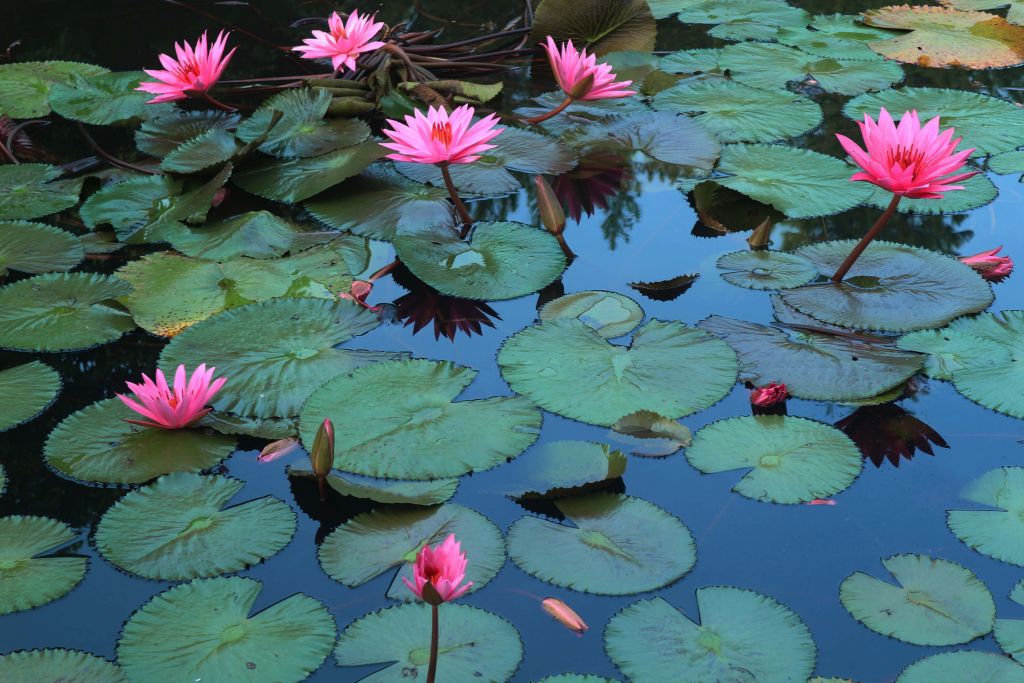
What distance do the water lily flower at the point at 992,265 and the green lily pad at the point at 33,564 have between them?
7.01 feet

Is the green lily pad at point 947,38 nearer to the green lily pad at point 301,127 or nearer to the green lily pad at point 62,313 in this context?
the green lily pad at point 301,127

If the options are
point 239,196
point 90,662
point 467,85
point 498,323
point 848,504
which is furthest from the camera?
point 467,85

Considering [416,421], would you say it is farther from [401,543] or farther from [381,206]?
[381,206]

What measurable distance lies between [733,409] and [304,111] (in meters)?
1.85

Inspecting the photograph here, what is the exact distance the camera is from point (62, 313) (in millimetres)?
2408

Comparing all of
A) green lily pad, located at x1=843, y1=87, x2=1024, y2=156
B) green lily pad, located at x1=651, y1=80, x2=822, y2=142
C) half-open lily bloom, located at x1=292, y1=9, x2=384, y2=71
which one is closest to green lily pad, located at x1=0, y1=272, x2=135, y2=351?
half-open lily bloom, located at x1=292, y1=9, x2=384, y2=71

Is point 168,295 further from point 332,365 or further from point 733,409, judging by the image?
point 733,409

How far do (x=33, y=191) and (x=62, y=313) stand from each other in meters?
0.78

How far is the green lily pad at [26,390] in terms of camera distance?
2088mm

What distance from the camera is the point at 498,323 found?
7.84 ft

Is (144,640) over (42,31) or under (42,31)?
under

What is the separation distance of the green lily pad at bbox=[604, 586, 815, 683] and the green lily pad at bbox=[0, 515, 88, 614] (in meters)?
0.92

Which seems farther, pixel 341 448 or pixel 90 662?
pixel 341 448

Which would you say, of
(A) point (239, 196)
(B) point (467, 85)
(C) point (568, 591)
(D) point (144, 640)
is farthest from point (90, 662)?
(B) point (467, 85)
